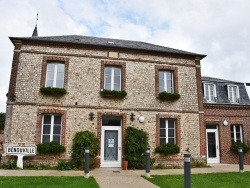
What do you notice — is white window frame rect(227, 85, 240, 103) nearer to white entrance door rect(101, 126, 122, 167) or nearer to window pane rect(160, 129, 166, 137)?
window pane rect(160, 129, 166, 137)

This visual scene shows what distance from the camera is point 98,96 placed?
38.0 feet

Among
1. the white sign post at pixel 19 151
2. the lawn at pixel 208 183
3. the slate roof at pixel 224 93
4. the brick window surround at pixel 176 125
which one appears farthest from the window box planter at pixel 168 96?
the white sign post at pixel 19 151

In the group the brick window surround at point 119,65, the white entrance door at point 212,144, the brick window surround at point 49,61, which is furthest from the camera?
the white entrance door at point 212,144

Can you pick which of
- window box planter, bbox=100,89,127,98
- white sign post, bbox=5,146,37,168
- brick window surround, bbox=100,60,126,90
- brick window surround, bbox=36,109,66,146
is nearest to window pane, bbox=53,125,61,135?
brick window surround, bbox=36,109,66,146

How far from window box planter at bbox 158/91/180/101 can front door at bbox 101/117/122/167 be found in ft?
8.78

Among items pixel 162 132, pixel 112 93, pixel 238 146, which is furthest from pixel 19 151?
pixel 238 146

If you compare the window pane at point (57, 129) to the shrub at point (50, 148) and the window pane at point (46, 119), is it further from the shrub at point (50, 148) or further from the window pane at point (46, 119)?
the shrub at point (50, 148)

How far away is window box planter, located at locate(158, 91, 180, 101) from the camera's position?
12023 millimetres

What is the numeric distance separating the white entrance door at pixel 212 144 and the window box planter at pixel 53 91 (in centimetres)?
881

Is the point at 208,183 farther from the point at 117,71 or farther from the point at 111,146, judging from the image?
the point at 117,71

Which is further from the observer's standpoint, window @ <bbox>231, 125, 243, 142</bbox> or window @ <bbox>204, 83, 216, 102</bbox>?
window @ <bbox>204, 83, 216, 102</bbox>

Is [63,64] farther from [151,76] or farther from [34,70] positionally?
[151,76]

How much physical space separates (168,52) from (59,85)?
5.96 meters

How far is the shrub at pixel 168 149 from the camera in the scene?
11.5 meters
